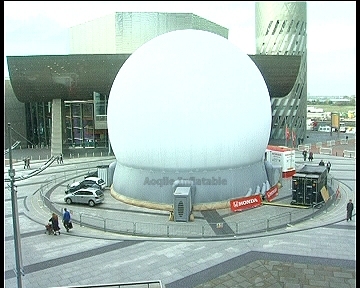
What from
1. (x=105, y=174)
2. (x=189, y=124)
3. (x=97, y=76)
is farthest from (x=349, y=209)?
(x=97, y=76)

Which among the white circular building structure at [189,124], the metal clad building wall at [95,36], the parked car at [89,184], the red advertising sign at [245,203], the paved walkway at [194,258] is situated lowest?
the paved walkway at [194,258]

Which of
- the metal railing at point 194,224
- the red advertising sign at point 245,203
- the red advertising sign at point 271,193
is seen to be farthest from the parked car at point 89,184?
the red advertising sign at point 271,193

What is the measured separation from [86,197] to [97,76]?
24.9 meters

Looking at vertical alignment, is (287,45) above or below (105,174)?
above

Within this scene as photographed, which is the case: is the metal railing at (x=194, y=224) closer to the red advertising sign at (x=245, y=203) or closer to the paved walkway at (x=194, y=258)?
the red advertising sign at (x=245, y=203)

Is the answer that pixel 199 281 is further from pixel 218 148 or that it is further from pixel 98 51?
pixel 98 51

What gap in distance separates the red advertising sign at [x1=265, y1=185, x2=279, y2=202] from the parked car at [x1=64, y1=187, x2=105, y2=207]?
32.6 ft

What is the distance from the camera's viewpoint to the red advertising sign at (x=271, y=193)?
24219mm

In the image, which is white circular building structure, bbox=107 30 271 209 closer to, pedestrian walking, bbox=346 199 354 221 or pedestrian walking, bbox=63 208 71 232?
pedestrian walking, bbox=63 208 71 232

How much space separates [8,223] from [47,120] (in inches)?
1581

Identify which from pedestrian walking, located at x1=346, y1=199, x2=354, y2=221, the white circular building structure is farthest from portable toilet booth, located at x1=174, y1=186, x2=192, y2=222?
pedestrian walking, located at x1=346, y1=199, x2=354, y2=221

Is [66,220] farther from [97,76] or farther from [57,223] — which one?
[97,76]

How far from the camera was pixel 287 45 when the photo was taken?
5694cm

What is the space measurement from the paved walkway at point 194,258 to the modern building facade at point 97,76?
27632 mm
